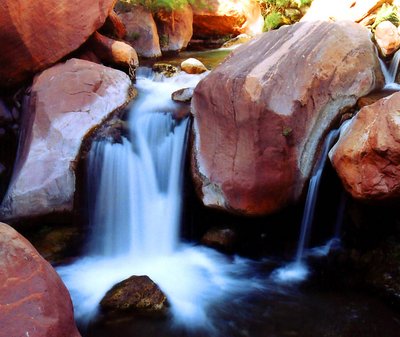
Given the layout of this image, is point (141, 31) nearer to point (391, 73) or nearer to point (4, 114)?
point (4, 114)

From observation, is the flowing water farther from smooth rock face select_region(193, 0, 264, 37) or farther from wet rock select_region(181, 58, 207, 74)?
smooth rock face select_region(193, 0, 264, 37)

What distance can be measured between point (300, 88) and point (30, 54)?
13.2 ft

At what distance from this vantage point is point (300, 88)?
14.8 feet

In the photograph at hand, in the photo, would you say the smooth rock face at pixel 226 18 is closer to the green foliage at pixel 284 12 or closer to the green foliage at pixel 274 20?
the green foliage at pixel 284 12

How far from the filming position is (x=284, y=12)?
11.3 m

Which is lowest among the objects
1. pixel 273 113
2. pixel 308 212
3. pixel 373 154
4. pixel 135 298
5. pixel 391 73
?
pixel 135 298

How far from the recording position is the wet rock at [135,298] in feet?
12.7

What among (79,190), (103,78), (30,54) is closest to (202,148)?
(79,190)

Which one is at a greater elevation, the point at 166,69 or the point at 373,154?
the point at 166,69

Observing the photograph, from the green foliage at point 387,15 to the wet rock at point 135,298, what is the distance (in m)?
6.27

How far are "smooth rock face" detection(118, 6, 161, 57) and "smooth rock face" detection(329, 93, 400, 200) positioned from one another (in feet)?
19.7

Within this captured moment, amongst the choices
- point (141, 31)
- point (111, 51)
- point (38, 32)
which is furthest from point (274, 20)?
point (38, 32)

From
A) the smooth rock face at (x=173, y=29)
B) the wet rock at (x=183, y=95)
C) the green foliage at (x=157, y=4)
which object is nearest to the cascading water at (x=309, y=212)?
the wet rock at (x=183, y=95)

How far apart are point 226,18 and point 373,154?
8615 millimetres
